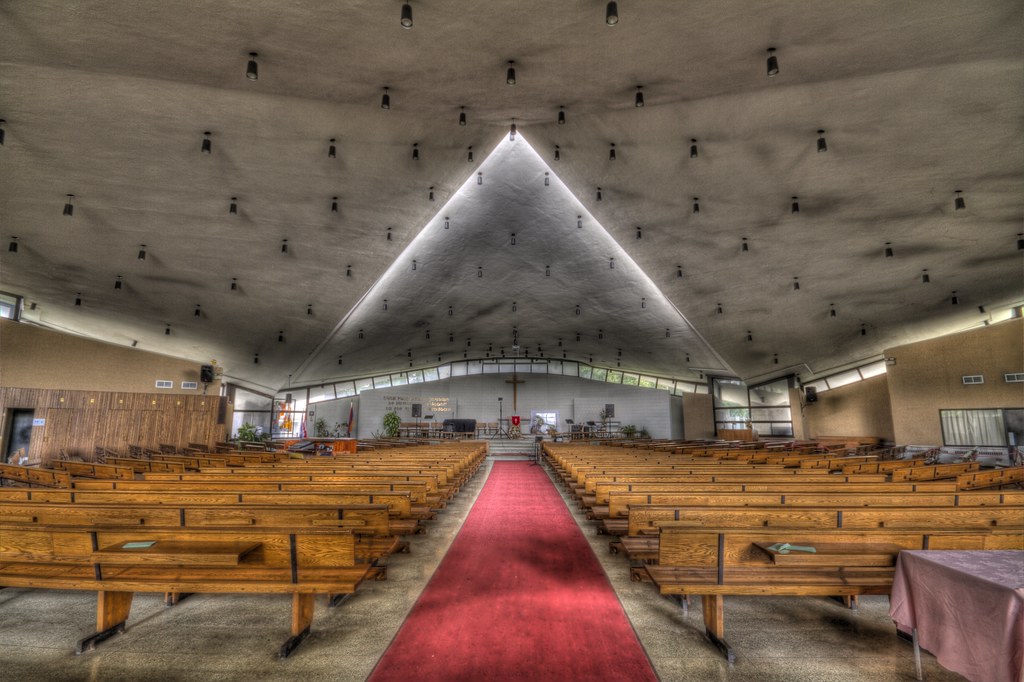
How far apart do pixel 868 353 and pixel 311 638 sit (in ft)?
59.5

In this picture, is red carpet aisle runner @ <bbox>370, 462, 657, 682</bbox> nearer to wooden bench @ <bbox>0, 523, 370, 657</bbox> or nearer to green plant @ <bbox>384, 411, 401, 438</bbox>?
wooden bench @ <bbox>0, 523, 370, 657</bbox>

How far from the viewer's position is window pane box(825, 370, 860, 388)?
1689 cm

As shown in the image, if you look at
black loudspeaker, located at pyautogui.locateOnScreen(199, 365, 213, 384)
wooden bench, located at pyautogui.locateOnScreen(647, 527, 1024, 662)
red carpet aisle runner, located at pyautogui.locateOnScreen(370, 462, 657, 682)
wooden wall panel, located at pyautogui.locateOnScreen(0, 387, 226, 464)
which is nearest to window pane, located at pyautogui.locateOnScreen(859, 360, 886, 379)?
red carpet aisle runner, located at pyautogui.locateOnScreen(370, 462, 657, 682)

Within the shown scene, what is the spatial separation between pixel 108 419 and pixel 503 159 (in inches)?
483

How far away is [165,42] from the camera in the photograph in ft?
13.5

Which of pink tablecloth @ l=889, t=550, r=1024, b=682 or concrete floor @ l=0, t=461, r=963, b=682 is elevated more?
pink tablecloth @ l=889, t=550, r=1024, b=682

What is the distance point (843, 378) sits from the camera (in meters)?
17.4

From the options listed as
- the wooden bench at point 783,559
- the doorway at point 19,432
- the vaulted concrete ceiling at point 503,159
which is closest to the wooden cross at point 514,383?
the vaulted concrete ceiling at point 503,159

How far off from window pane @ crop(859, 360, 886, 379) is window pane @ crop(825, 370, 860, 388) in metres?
0.27

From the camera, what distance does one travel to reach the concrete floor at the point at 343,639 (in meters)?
2.25

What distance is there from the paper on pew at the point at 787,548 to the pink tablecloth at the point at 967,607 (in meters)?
0.43

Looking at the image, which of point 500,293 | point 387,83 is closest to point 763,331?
point 500,293

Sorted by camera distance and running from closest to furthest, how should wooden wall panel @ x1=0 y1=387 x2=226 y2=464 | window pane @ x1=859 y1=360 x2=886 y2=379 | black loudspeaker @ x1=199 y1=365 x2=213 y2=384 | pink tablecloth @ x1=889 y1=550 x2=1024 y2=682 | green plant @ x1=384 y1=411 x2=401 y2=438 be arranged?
pink tablecloth @ x1=889 y1=550 x2=1024 y2=682
wooden wall panel @ x1=0 y1=387 x2=226 y2=464
black loudspeaker @ x1=199 y1=365 x2=213 y2=384
window pane @ x1=859 y1=360 x2=886 y2=379
green plant @ x1=384 y1=411 x2=401 y2=438

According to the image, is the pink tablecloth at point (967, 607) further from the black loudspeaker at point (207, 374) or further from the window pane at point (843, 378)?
the window pane at point (843, 378)
